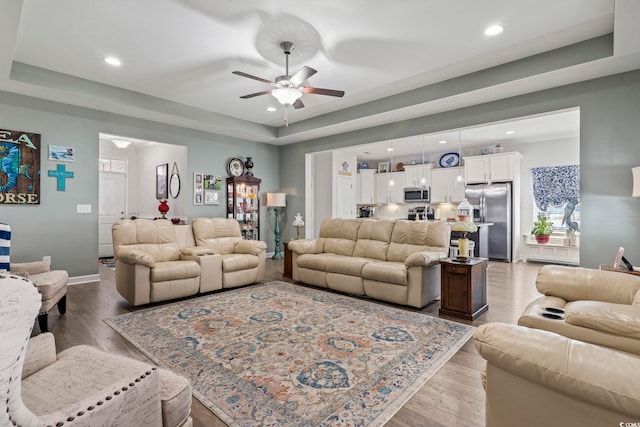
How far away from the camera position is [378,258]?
4445 mm

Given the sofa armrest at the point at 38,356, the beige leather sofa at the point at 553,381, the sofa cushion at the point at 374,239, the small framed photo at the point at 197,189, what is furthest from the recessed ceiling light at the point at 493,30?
the small framed photo at the point at 197,189

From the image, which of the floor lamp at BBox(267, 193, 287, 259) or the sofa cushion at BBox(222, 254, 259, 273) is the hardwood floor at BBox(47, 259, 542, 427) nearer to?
the sofa cushion at BBox(222, 254, 259, 273)

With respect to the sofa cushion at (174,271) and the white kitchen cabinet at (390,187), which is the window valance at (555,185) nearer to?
the white kitchen cabinet at (390,187)

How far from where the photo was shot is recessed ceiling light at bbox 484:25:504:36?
3127mm

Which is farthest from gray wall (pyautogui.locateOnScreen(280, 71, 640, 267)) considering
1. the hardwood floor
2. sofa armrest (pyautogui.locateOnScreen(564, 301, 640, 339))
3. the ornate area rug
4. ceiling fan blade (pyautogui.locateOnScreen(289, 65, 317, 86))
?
sofa armrest (pyautogui.locateOnScreen(564, 301, 640, 339))

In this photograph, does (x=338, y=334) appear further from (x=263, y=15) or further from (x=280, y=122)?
(x=280, y=122)

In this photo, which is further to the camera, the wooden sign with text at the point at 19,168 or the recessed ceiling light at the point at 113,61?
the wooden sign with text at the point at 19,168

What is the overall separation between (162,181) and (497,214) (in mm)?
7996

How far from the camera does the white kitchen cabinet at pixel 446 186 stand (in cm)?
806

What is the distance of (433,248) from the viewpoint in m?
4.05

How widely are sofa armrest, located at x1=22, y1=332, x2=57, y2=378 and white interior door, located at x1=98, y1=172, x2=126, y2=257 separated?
7.11m

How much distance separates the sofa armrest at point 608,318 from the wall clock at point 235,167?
6.38 m

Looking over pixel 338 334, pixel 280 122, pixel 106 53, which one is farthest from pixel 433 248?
pixel 106 53

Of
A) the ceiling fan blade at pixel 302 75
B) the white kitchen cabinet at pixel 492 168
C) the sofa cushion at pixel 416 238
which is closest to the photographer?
the ceiling fan blade at pixel 302 75
